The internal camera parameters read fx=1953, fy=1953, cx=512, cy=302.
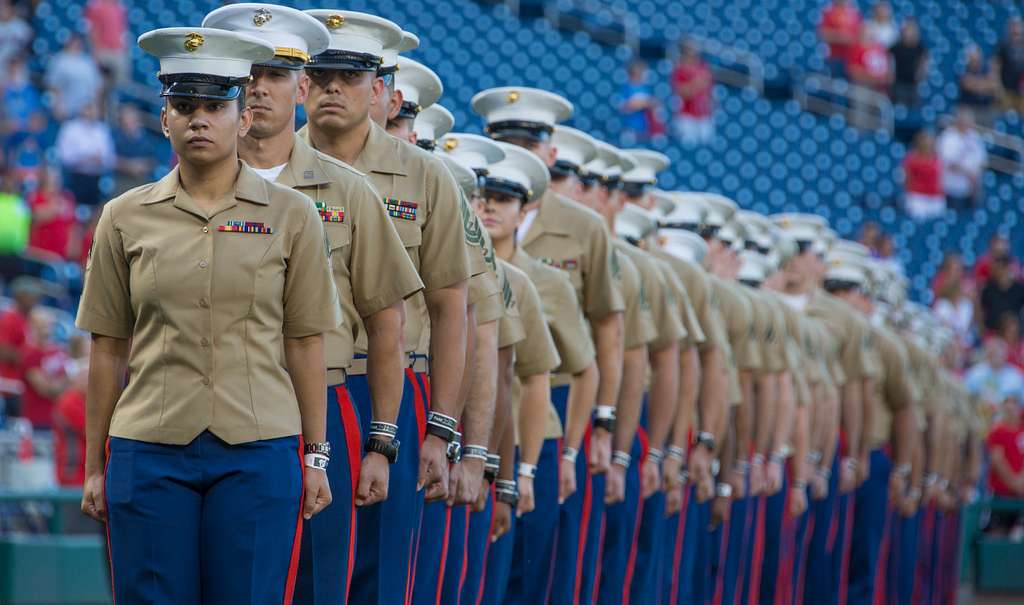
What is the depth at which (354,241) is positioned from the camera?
194 inches

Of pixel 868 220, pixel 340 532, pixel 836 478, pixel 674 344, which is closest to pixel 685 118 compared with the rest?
pixel 868 220

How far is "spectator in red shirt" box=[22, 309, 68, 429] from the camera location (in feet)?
37.7

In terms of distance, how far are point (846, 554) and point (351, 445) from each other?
306 inches

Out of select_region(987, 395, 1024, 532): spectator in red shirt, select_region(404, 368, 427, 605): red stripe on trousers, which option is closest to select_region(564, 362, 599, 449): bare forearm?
select_region(404, 368, 427, 605): red stripe on trousers

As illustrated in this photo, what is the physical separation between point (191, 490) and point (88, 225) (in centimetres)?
1050

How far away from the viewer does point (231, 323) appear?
167 inches

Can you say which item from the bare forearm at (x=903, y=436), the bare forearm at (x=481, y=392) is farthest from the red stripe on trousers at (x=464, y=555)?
the bare forearm at (x=903, y=436)

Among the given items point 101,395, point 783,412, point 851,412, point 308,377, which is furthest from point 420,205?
point 851,412

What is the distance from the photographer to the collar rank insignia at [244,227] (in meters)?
4.27

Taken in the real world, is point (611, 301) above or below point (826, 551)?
above

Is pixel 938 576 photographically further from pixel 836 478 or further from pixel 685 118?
pixel 685 118

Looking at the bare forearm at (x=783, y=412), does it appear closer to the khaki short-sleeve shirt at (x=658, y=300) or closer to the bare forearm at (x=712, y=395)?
the bare forearm at (x=712, y=395)

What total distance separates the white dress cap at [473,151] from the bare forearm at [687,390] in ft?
8.15

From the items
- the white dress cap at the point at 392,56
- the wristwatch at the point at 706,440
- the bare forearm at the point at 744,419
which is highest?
the white dress cap at the point at 392,56
